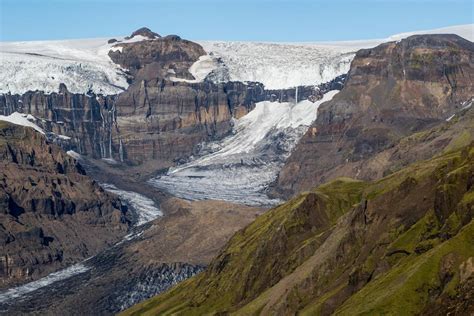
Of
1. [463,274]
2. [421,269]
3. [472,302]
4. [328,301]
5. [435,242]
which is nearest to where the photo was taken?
[472,302]

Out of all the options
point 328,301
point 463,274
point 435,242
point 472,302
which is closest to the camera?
point 472,302

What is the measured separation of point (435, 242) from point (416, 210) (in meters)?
21.0

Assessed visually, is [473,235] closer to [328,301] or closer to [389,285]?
[389,285]

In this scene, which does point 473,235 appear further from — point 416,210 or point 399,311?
point 416,210

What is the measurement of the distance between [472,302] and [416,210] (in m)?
54.2

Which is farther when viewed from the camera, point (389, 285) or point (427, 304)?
point (389, 285)

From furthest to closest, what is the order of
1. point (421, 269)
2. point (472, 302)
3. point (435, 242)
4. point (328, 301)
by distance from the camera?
point (328, 301) → point (435, 242) → point (421, 269) → point (472, 302)

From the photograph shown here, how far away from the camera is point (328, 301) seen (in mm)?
188625

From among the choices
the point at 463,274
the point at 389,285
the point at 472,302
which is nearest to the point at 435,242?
the point at 389,285

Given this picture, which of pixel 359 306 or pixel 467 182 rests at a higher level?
pixel 467 182

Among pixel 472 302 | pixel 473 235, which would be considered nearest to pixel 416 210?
pixel 473 235

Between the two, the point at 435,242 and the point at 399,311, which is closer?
the point at 399,311

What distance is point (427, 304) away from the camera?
159875 millimetres

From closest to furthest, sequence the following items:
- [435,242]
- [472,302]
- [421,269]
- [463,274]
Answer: [472,302] < [463,274] < [421,269] < [435,242]
